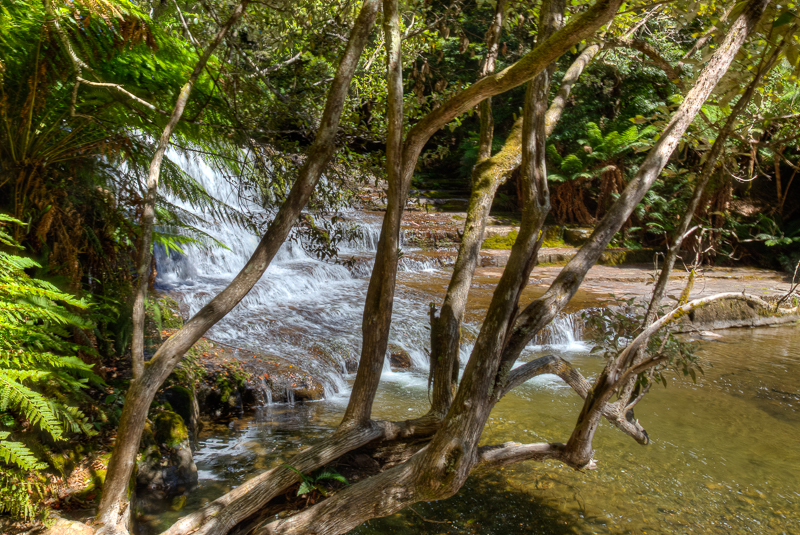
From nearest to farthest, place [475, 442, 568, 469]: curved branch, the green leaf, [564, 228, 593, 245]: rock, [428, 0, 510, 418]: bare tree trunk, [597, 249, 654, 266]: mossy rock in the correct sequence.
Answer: the green leaf, [475, 442, 568, 469]: curved branch, [428, 0, 510, 418]: bare tree trunk, [597, 249, 654, 266]: mossy rock, [564, 228, 593, 245]: rock

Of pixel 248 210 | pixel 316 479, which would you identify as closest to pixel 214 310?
pixel 316 479

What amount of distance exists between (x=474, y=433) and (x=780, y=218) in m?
15.4

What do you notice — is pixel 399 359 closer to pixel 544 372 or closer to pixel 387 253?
pixel 544 372

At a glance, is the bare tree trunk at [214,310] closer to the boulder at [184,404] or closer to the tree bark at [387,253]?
the tree bark at [387,253]

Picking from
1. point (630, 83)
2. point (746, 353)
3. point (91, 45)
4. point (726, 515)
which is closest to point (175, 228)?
point (91, 45)

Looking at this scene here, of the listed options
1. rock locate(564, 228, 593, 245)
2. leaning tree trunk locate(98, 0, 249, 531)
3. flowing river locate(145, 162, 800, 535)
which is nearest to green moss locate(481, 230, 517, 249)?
rock locate(564, 228, 593, 245)

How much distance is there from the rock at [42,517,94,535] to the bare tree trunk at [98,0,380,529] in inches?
3.7

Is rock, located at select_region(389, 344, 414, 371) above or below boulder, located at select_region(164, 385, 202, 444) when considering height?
below

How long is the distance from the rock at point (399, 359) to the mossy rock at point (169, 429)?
10.8 ft

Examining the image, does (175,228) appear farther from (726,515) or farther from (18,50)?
(726,515)

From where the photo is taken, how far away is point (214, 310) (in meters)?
2.39

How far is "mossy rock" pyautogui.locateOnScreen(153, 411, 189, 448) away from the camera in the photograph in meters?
3.59

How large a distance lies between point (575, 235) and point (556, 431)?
383 inches

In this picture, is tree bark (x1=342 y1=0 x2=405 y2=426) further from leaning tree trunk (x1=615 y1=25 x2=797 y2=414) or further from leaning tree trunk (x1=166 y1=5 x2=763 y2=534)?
leaning tree trunk (x1=615 y1=25 x2=797 y2=414)
